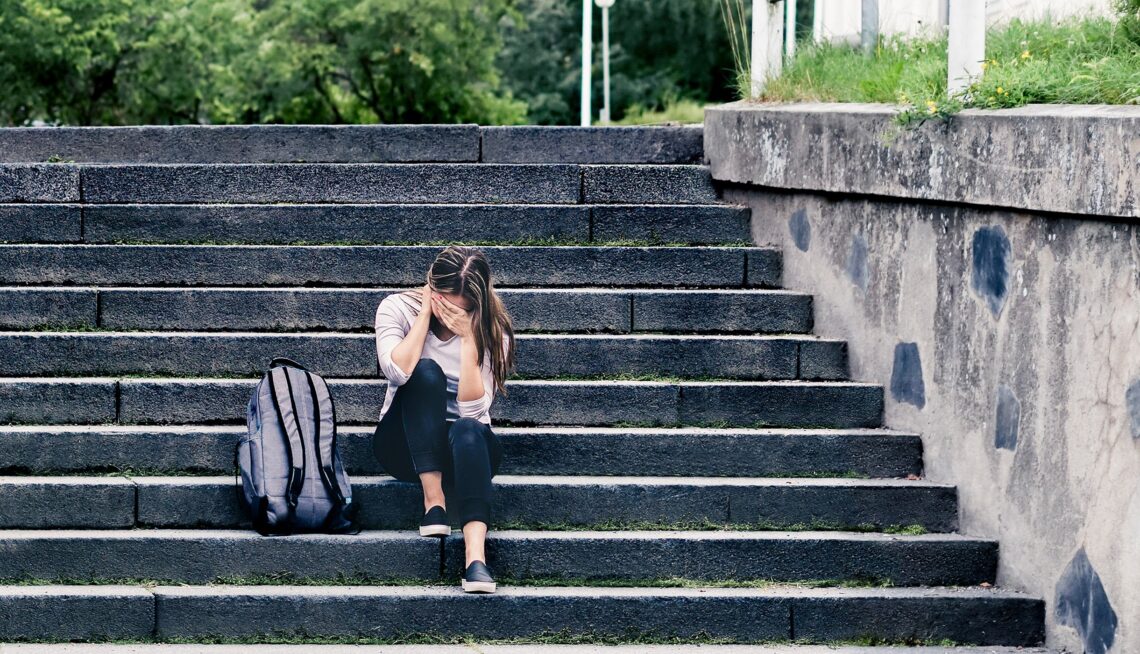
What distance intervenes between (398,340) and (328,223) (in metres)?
1.73

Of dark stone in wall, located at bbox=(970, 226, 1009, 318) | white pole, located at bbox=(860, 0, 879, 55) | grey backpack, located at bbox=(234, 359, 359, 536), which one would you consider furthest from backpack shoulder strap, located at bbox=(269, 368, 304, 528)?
white pole, located at bbox=(860, 0, 879, 55)

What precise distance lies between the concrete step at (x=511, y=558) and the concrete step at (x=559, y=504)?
13 centimetres

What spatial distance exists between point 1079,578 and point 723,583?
123 centimetres

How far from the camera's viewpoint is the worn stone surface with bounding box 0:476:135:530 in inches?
217

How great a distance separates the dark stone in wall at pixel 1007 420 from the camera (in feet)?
16.8

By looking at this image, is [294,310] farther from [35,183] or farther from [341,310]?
[35,183]

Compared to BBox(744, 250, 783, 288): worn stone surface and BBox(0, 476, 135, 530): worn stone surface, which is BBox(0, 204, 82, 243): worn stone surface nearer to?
BBox(0, 476, 135, 530): worn stone surface

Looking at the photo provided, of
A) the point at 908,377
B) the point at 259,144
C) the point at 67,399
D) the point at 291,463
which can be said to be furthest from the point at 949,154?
the point at 259,144

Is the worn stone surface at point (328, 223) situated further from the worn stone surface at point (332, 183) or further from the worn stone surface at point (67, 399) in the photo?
the worn stone surface at point (67, 399)

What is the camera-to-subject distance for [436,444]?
5.41 metres

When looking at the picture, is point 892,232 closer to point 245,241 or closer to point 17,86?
point 245,241

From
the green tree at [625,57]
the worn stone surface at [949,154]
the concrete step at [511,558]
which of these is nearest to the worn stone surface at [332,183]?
the worn stone surface at [949,154]

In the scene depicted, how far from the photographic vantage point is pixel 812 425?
19.9ft

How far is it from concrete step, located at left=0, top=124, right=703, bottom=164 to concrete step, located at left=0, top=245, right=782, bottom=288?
1.01 metres
